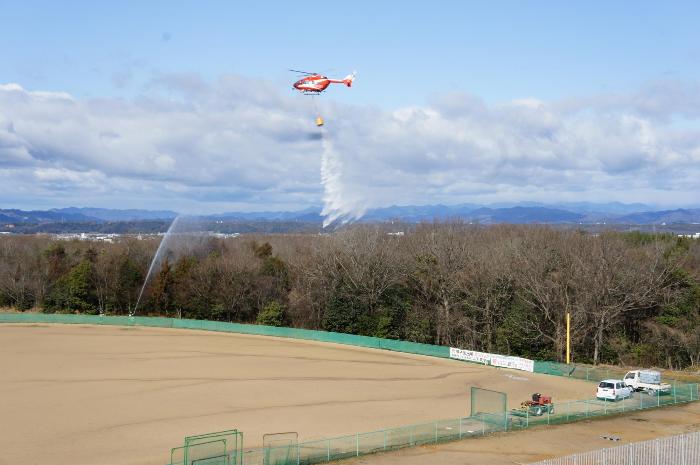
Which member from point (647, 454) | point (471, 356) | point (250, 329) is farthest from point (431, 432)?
point (250, 329)

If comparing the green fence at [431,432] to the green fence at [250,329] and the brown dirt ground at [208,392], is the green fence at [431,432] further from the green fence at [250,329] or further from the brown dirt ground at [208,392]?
the green fence at [250,329]

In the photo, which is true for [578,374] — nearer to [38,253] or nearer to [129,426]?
[129,426]

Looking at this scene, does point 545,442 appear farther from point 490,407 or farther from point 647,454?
point 647,454

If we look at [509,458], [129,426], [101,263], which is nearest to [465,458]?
[509,458]

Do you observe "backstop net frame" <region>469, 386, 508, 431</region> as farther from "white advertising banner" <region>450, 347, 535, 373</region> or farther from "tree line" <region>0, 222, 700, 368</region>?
"tree line" <region>0, 222, 700, 368</region>

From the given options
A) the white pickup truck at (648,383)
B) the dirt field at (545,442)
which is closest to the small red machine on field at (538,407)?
the dirt field at (545,442)

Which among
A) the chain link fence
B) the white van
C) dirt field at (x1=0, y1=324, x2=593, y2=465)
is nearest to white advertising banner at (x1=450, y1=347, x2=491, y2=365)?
dirt field at (x1=0, y1=324, x2=593, y2=465)

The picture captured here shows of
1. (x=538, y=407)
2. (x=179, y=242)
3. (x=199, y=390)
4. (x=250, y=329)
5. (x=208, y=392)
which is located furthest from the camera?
(x=179, y=242)
